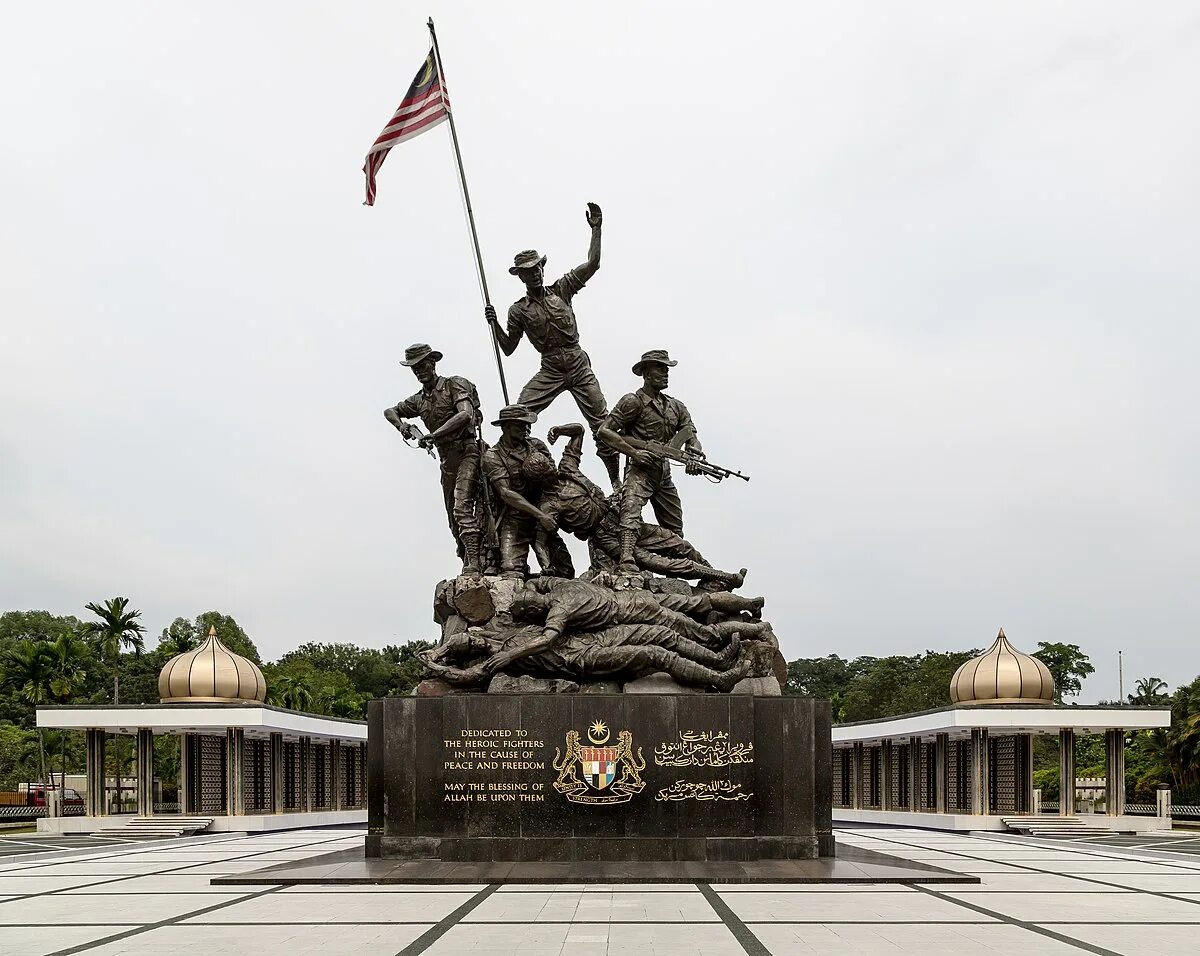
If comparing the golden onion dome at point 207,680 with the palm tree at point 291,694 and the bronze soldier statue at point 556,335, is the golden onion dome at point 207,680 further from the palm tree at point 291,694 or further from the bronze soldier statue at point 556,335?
the palm tree at point 291,694

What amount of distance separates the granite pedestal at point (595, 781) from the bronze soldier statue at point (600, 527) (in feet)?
7.71

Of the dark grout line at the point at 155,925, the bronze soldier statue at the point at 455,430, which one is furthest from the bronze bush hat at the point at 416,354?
the dark grout line at the point at 155,925

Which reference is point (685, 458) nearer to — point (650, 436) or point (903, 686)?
point (650, 436)

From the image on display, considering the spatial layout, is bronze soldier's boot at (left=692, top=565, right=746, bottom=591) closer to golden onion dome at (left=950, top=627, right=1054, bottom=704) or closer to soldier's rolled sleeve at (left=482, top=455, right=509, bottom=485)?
soldier's rolled sleeve at (left=482, top=455, right=509, bottom=485)

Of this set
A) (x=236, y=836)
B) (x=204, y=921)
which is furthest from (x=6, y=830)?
(x=204, y=921)

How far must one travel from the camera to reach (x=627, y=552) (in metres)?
16.8

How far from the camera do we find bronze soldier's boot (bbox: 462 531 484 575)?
17.0 m

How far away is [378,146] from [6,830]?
24.2 m

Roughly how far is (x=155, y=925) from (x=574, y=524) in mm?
7848

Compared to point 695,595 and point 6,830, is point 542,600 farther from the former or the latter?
point 6,830

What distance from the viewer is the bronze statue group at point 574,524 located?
15562mm

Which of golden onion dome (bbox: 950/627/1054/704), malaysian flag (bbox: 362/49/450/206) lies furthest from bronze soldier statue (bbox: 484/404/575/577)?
golden onion dome (bbox: 950/627/1054/704)

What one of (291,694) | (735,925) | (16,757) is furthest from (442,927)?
(16,757)

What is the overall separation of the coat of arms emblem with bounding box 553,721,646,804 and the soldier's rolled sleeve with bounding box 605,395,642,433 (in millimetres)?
4361
